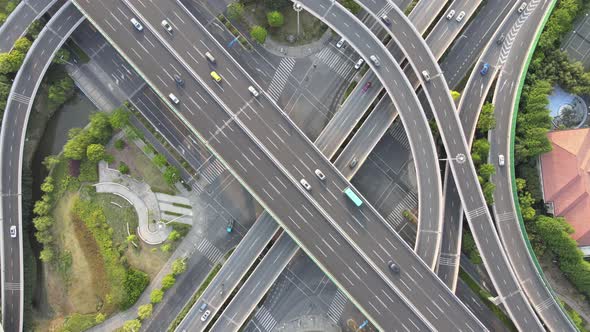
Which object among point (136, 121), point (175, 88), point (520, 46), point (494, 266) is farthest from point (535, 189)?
point (136, 121)

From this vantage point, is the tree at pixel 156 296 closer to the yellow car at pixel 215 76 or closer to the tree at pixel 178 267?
the tree at pixel 178 267

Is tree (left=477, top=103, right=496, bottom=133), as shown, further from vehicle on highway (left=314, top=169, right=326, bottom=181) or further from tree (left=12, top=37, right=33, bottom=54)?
tree (left=12, top=37, right=33, bottom=54)

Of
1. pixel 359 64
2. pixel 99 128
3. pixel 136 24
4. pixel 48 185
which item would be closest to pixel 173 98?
pixel 136 24

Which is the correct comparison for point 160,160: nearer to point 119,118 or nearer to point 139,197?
point 139,197

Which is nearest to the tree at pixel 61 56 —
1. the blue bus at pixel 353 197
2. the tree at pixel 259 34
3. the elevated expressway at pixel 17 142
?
the elevated expressway at pixel 17 142

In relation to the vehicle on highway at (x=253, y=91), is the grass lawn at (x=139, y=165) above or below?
below

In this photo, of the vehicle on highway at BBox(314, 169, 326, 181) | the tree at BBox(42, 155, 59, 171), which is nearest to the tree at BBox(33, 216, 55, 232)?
the tree at BBox(42, 155, 59, 171)
